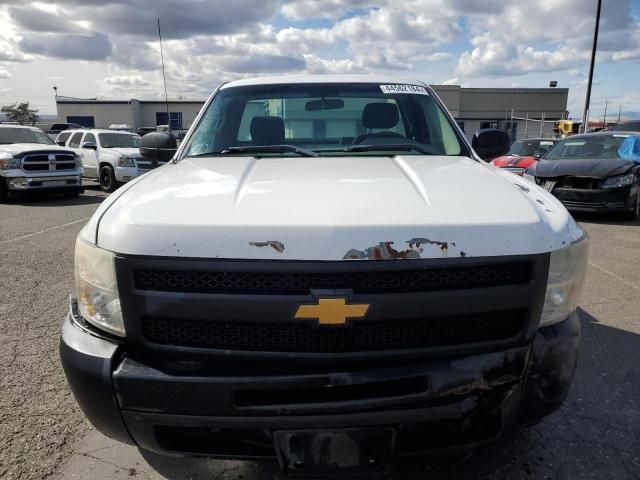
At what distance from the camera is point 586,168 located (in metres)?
9.61

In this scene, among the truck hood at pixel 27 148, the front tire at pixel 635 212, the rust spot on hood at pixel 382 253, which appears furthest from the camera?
the truck hood at pixel 27 148

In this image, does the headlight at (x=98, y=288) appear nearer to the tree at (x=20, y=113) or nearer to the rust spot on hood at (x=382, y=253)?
the rust spot on hood at (x=382, y=253)

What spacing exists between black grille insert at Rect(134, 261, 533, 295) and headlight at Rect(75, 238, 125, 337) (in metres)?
0.13

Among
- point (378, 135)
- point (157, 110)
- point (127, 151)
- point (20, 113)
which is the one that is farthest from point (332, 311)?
point (20, 113)

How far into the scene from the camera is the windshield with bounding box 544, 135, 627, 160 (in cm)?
1044

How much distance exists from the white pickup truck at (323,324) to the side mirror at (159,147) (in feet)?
5.67

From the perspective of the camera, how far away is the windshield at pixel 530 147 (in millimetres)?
14477

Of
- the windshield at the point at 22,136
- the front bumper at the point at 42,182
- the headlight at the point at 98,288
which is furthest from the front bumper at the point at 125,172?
the headlight at the point at 98,288

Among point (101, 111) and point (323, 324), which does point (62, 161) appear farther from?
point (101, 111)

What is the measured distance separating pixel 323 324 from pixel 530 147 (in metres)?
14.5

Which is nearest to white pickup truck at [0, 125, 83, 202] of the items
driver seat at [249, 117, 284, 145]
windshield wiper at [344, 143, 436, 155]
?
driver seat at [249, 117, 284, 145]

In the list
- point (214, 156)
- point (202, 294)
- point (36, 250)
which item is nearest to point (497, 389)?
point (202, 294)

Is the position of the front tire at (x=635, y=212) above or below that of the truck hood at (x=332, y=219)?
below

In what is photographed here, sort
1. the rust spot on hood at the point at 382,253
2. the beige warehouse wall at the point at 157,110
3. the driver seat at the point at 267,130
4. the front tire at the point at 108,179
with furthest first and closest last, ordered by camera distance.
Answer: the beige warehouse wall at the point at 157,110 < the front tire at the point at 108,179 < the driver seat at the point at 267,130 < the rust spot on hood at the point at 382,253
